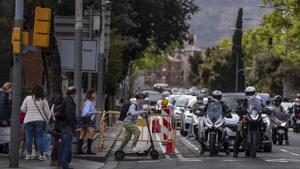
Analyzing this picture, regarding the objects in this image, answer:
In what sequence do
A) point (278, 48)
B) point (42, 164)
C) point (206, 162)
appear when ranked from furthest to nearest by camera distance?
point (278, 48) → point (206, 162) → point (42, 164)

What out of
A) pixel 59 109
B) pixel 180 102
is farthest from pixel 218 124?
pixel 180 102

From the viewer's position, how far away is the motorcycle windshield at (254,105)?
2172 centimetres

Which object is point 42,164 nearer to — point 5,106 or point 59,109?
point 59,109

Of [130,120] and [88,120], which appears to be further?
[88,120]

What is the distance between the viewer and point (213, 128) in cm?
2216

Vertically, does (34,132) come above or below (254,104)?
below

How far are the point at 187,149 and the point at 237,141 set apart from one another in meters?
4.00

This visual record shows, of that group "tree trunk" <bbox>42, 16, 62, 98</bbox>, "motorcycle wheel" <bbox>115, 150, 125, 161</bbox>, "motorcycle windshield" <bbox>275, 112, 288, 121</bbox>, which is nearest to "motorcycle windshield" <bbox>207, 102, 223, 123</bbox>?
"motorcycle wheel" <bbox>115, 150, 125, 161</bbox>

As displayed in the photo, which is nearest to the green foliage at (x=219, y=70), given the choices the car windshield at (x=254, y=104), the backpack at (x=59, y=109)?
the car windshield at (x=254, y=104)

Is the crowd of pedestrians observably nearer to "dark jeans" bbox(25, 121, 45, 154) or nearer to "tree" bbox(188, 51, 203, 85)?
"dark jeans" bbox(25, 121, 45, 154)

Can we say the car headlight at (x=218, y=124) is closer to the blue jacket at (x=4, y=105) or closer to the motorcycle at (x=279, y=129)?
the blue jacket at (x=4, y=105)

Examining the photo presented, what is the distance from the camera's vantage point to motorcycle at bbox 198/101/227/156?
865 inches

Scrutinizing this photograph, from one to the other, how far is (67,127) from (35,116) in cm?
132

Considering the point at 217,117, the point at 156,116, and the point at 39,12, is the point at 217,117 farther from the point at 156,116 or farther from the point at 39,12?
the point at 39,12
